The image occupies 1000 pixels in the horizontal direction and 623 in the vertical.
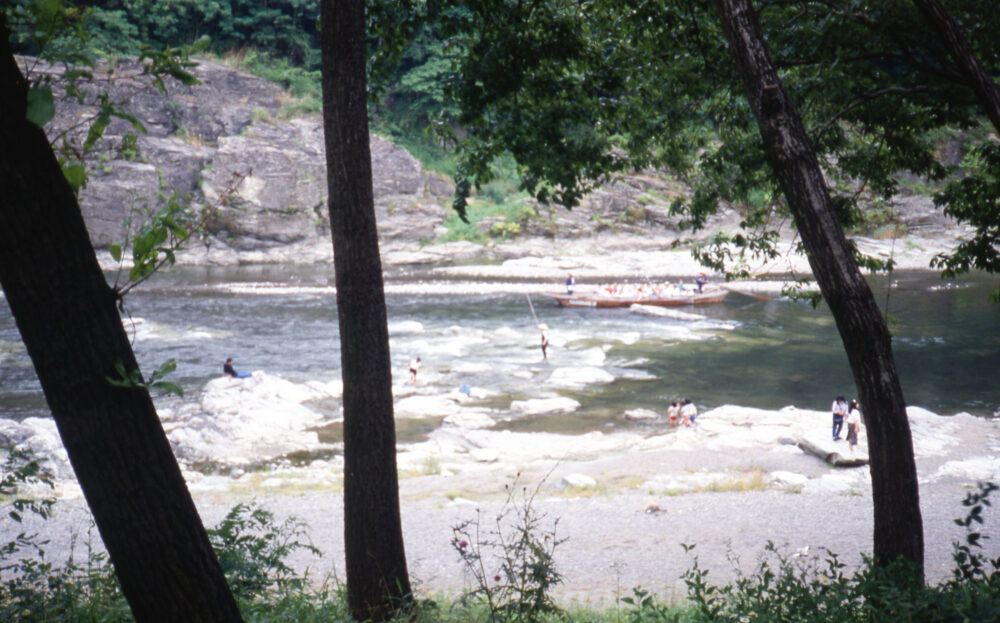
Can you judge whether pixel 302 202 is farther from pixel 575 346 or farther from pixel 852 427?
pixel 852 427

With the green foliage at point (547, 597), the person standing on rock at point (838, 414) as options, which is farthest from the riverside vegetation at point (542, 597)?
the person standing on rock at point (838, 414)

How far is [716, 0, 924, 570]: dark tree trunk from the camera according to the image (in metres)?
3.87

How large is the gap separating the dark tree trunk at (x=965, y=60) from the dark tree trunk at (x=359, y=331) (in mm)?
3293

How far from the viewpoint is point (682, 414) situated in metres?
16.2

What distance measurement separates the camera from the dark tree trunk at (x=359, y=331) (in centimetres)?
448

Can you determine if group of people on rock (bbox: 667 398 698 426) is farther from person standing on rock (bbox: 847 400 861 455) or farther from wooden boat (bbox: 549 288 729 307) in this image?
wooden boat (bbox: 549 288 729 307)

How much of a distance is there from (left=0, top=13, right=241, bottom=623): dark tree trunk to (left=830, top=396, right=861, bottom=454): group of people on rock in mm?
12761

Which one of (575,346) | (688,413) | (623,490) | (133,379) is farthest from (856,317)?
(575,346)

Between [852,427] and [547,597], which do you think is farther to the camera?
[852,427]

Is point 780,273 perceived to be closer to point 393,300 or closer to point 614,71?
point 393,300

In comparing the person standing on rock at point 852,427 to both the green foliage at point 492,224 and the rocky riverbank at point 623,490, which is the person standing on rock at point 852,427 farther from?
the green foliage at point 492,224

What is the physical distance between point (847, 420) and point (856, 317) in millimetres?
10505

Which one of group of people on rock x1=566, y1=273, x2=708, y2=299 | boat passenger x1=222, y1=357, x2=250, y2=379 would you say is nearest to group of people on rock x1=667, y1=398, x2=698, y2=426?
boat passenger x1=222, y1=357, x2=250, y2=379

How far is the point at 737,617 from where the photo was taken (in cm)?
354
